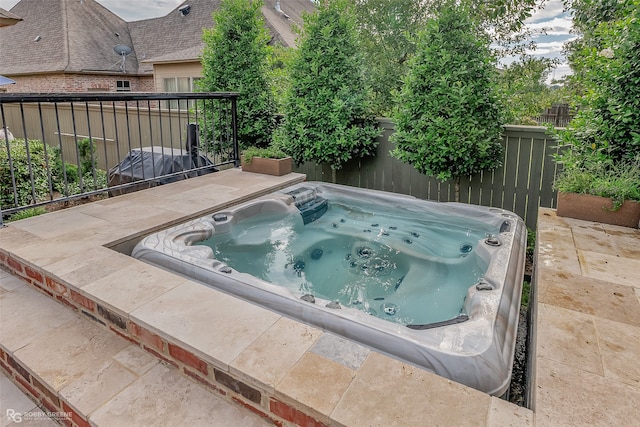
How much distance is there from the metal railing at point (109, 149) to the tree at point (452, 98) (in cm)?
230

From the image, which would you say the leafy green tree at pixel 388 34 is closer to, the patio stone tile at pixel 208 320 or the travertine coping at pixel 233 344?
the travertine coping at pixel 233 344

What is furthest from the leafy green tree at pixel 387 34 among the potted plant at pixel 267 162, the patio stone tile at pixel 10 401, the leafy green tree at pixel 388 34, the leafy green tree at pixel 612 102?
the patio stone tile at pixel 10 401

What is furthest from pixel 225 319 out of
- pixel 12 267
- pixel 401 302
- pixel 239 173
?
pixel 239 173

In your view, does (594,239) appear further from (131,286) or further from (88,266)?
(88,266)

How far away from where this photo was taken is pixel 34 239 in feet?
9.05

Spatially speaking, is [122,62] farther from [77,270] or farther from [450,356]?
[450,356]

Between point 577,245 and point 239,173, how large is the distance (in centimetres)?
368

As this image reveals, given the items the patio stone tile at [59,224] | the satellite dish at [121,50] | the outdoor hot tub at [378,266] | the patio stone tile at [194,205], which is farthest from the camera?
the satellite dish at [121,50]

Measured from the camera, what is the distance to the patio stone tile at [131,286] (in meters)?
1.98

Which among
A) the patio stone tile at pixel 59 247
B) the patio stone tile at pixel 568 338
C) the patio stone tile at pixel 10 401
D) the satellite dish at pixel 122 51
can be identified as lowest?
the patio stone tile at pixel 10 401

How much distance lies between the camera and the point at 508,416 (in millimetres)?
1282

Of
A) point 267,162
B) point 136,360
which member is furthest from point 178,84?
point 136,360

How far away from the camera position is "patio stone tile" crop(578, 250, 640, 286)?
7.27ft

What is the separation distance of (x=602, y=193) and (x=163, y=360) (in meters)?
3.24
